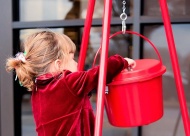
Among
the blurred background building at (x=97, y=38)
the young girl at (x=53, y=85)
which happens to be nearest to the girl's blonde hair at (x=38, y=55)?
the young girl at (x=53, y=85)

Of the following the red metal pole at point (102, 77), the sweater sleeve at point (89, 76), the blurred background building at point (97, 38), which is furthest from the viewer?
the blurred background building at point (97, 38)

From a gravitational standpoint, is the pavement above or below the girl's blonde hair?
below

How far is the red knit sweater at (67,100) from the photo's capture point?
55.2 inches

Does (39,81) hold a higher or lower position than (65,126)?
higher

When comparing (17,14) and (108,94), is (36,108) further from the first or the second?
(17,14)

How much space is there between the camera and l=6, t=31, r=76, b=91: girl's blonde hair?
147 centimetres

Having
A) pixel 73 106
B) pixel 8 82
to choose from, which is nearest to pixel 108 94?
pixel 73 106

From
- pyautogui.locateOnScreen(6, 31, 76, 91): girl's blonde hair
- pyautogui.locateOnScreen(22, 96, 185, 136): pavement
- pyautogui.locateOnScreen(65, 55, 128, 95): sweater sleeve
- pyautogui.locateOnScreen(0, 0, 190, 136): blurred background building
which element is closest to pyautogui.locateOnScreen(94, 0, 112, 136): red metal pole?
pyautogui.locateOnScreen(65, 55, 128, 95): sweater sleeve

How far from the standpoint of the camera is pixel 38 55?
147 cm

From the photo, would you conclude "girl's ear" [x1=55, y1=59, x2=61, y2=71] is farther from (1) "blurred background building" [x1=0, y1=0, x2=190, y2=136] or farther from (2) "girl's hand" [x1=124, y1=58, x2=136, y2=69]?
(1) "blurred background building" [x1=0, y1=0, x2=190, y2=136]

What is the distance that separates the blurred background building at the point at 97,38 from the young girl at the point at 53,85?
76 centimetres

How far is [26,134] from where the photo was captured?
2484 millimetres

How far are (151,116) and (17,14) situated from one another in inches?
49.6

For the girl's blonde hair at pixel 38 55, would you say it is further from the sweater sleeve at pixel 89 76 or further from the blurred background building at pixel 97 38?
the blurred background building at pixel 97 38
